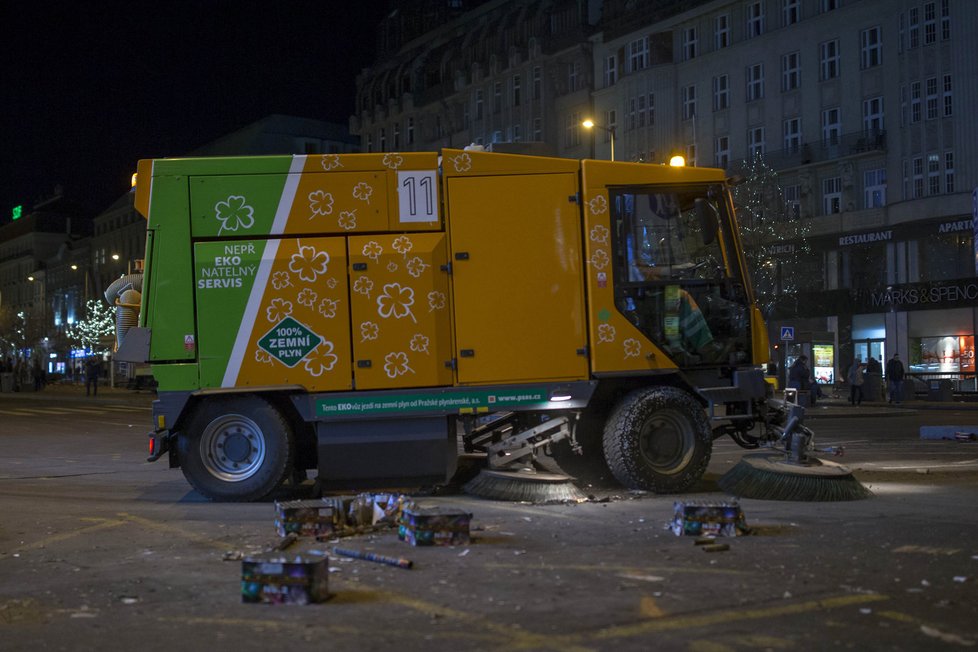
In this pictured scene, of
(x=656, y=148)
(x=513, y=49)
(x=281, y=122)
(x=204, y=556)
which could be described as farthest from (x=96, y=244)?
(x=204, y=556)

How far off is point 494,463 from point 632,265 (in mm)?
2508

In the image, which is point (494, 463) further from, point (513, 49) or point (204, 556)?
point (513, 49)

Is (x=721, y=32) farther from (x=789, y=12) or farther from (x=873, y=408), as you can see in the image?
(x=873, y=408)

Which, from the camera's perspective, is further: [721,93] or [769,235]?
[721,93]

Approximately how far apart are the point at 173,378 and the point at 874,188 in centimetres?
3746

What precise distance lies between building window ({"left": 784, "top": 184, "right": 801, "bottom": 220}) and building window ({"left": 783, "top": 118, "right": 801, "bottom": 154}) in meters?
1.58

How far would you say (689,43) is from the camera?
50281mm

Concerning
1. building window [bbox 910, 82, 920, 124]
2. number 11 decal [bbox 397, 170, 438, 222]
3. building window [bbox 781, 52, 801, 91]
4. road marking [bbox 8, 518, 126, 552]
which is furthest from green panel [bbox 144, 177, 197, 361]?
building window [bbox 781, 52, 801, 91]

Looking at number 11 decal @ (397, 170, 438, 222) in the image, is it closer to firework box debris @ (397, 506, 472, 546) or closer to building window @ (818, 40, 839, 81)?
firework box debris @ (397, 506, 472, 546)

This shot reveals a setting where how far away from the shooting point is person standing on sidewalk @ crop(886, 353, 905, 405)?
33.4 m

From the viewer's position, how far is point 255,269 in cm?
1082

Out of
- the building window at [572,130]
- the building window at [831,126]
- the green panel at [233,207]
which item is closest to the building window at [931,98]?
the building window at [831,126]

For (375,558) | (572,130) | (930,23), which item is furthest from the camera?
(572,130)

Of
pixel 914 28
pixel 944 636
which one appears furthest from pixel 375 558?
pixel 914 28
